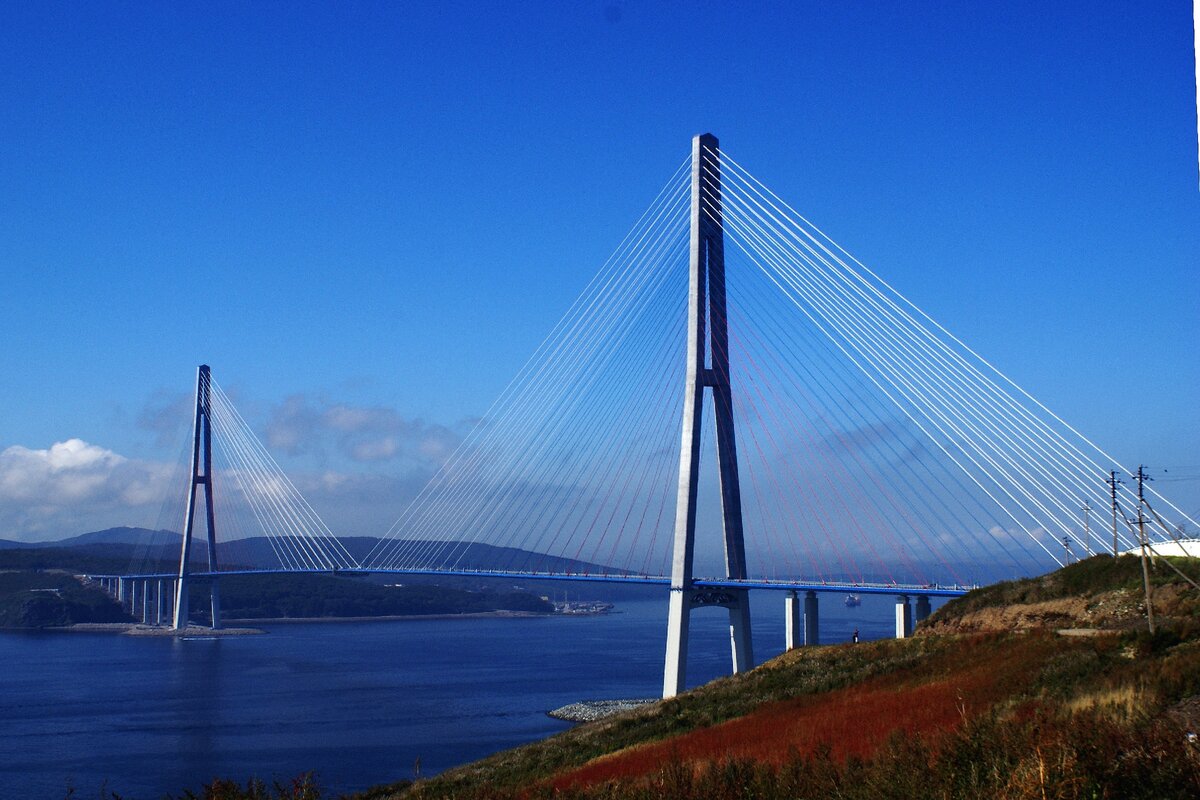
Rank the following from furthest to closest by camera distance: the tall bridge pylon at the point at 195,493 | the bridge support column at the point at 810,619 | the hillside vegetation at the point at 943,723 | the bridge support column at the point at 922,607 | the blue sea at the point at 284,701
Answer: the tall bridge pylon at the point at 195,493 → the bridge support column at the point at 810,619 → the bridge support column at the point at 922,607 → the blue sea at the point at 284,701 → the hillside vegetation at the point at 943,723

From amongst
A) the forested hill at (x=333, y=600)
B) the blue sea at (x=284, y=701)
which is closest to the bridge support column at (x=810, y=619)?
the blue sea at (x=284, y=701)

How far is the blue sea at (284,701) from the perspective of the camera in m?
31.8

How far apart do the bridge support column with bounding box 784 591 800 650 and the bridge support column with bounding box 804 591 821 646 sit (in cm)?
39

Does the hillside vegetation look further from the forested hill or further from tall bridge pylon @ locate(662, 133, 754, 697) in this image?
the forested hill

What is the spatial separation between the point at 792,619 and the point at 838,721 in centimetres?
2474

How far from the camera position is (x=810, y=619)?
39.5 meters

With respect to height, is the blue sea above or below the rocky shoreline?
below

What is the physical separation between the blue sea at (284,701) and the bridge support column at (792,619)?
28.0 feet

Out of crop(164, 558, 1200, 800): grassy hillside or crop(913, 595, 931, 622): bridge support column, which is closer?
crop(164, 558, 1200, 800): grassy hillside

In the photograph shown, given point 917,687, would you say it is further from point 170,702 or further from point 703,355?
point 170,702

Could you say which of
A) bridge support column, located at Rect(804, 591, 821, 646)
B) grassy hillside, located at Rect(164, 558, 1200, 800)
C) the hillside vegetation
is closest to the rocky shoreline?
bridge support column, located at Rect(804, 591, 821, 646)

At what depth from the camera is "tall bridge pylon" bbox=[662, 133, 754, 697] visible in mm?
35938

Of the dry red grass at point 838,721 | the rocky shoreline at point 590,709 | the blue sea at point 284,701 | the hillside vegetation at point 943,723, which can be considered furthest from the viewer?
the rocky shoreline at point 590,709

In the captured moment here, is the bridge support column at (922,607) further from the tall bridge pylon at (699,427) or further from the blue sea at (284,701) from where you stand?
the blue sea at (284,701)
